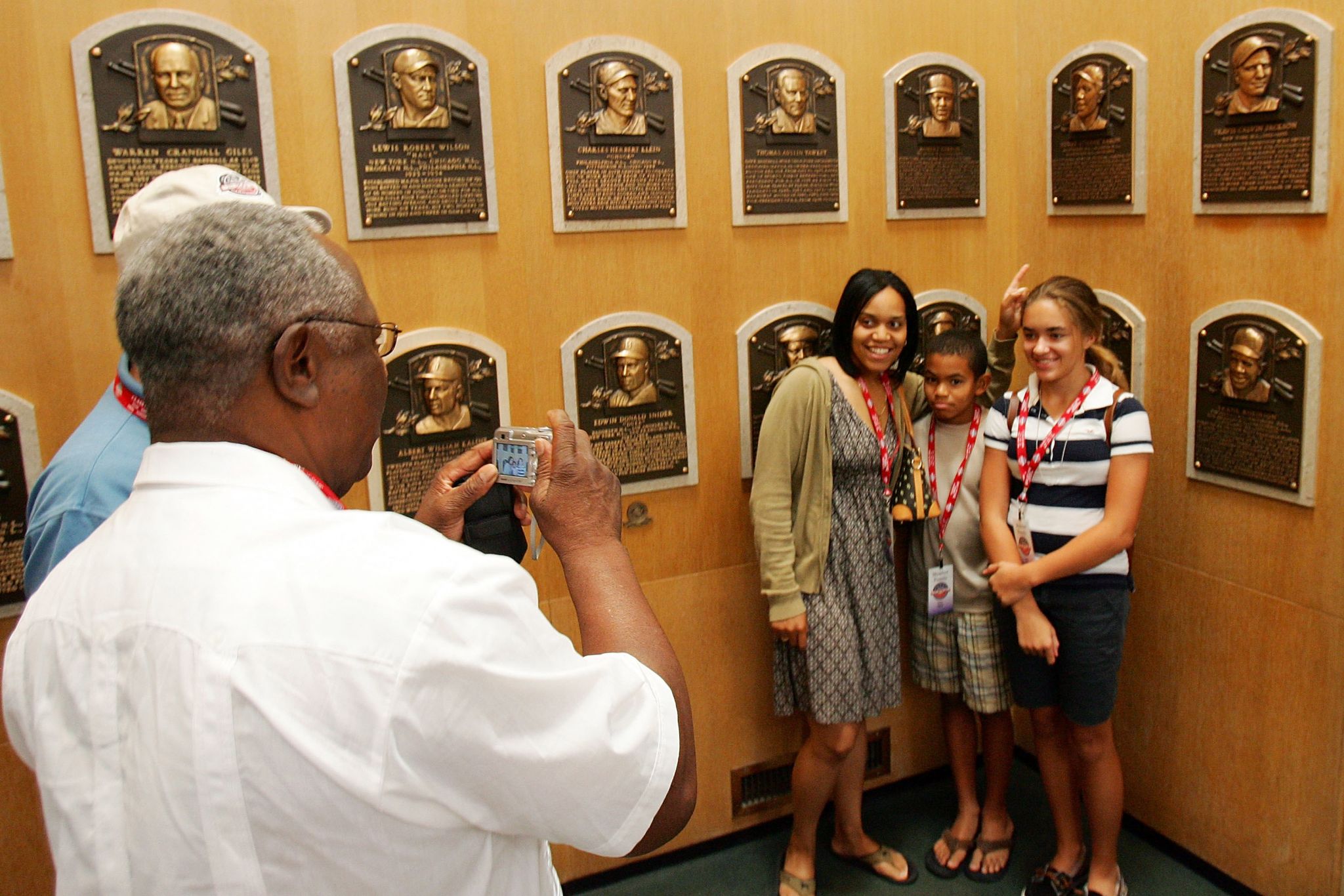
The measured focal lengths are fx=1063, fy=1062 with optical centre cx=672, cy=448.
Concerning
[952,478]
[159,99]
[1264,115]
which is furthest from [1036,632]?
[159,99]

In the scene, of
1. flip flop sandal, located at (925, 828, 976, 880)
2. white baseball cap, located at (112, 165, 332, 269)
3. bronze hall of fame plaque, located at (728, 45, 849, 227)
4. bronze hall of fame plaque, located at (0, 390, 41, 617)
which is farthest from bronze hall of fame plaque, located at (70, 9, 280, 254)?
flip flop sandal, located at (925, 828, 976, 880)

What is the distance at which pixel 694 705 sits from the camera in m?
3.20

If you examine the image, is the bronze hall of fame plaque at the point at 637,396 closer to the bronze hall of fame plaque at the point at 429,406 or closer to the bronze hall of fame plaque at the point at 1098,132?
the bronze hall of fame plaque at the point at 429,406

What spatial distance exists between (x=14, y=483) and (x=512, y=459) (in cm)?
144

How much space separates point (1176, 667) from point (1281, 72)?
1.61 m

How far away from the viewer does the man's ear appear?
102cm

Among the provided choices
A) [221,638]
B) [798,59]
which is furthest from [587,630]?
[798,59]

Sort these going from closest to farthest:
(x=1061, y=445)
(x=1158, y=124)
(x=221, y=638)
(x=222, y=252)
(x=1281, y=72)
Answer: (x=221, y=638)
(x=222, y=252)
(x=1281, y=72)
(x=1061, y=445)
(x=1158, y=124)

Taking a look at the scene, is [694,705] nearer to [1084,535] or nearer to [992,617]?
[992,617]

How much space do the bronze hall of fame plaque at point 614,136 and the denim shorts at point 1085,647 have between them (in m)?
1.46

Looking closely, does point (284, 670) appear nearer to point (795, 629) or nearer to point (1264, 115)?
point (795, 629)

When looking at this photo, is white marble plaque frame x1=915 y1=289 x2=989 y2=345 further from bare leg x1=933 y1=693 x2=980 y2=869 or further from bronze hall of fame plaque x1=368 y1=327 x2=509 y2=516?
bronze hall of fame plaque x1=368 y1=327 x2=509 y2=516

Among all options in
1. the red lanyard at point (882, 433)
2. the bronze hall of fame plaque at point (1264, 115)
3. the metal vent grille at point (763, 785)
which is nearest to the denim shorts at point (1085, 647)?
the red lanyard at point (882, 433)

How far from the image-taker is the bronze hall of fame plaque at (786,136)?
3006mm
